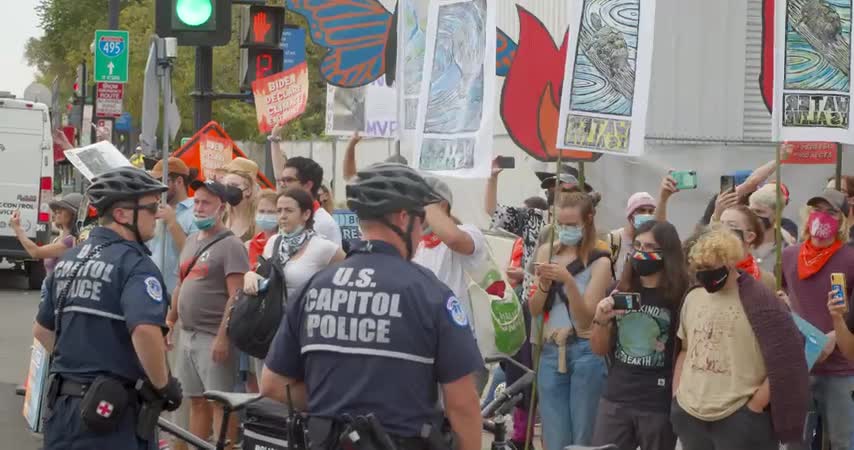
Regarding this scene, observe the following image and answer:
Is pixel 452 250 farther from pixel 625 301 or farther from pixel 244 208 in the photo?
pixel 244 208

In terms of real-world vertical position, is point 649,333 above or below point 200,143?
below

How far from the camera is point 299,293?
5.01 metres

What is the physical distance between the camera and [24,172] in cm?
2384

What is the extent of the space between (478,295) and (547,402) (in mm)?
746

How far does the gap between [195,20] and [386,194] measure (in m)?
8.02

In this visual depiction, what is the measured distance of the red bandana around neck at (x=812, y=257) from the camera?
788cm

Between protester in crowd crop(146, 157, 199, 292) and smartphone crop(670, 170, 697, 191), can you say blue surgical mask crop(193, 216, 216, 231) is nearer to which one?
protester in crowd crop(146, 157, 199, 292)

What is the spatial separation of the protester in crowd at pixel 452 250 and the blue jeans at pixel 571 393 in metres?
0.55

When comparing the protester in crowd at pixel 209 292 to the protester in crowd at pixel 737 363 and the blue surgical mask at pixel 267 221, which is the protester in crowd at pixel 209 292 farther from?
the protester in crowd at pixel 737 363

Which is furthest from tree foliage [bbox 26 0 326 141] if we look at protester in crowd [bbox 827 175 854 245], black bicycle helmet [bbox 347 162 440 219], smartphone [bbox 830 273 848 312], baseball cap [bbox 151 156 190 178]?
black bicycle helmet [bbox 347 162 440 219]

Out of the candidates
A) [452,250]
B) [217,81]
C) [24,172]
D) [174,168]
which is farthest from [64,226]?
[217,81]

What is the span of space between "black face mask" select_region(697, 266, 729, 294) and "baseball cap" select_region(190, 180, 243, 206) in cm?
343

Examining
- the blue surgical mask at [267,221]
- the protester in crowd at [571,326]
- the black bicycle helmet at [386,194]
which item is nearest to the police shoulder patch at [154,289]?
the black bicycle helmet at [386,194]

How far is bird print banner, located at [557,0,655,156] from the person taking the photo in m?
8.17
